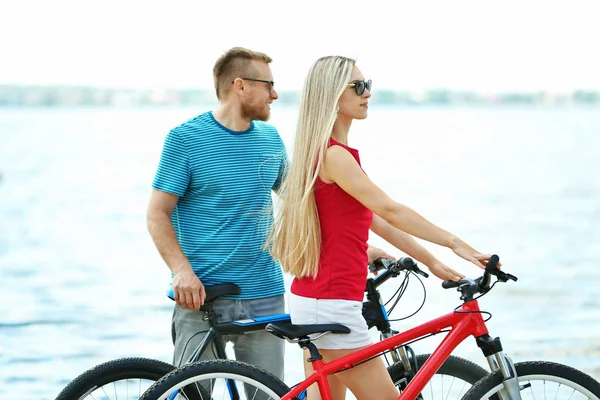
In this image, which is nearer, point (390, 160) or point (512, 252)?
point (512, 252)

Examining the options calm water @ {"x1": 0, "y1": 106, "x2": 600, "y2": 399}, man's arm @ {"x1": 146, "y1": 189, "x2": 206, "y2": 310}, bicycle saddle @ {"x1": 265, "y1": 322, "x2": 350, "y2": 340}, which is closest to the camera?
bicycle saddle @ {"x1": 265, "y1": 322, "x2": 350, "y2": 340}

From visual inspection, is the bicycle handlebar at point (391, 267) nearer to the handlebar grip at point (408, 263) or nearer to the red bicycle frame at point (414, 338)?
the handlebar grip at point (408, 263)

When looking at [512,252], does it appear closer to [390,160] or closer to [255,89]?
[255,89]

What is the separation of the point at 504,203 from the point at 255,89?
16820 mm

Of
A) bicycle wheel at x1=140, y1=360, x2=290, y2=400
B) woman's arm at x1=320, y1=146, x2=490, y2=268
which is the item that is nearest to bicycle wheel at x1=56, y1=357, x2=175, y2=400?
bicycle wheel at x1=140, y1=360, x2=290, y2=400

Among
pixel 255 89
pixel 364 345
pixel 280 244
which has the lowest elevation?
pixel 364 345

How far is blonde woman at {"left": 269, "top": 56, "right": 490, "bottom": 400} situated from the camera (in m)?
3.25

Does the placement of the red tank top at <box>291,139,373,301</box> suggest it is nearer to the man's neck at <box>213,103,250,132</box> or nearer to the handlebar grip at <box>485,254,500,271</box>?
the handlebar grip at <box>485,254,500,271</box>

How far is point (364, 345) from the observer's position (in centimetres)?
331

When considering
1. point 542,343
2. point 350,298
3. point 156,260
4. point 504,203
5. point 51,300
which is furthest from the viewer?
point 504,203

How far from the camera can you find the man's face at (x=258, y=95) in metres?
3.93

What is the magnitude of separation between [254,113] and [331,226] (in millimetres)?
842

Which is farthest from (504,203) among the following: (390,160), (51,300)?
(390,160)

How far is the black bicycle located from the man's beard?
669 mm
